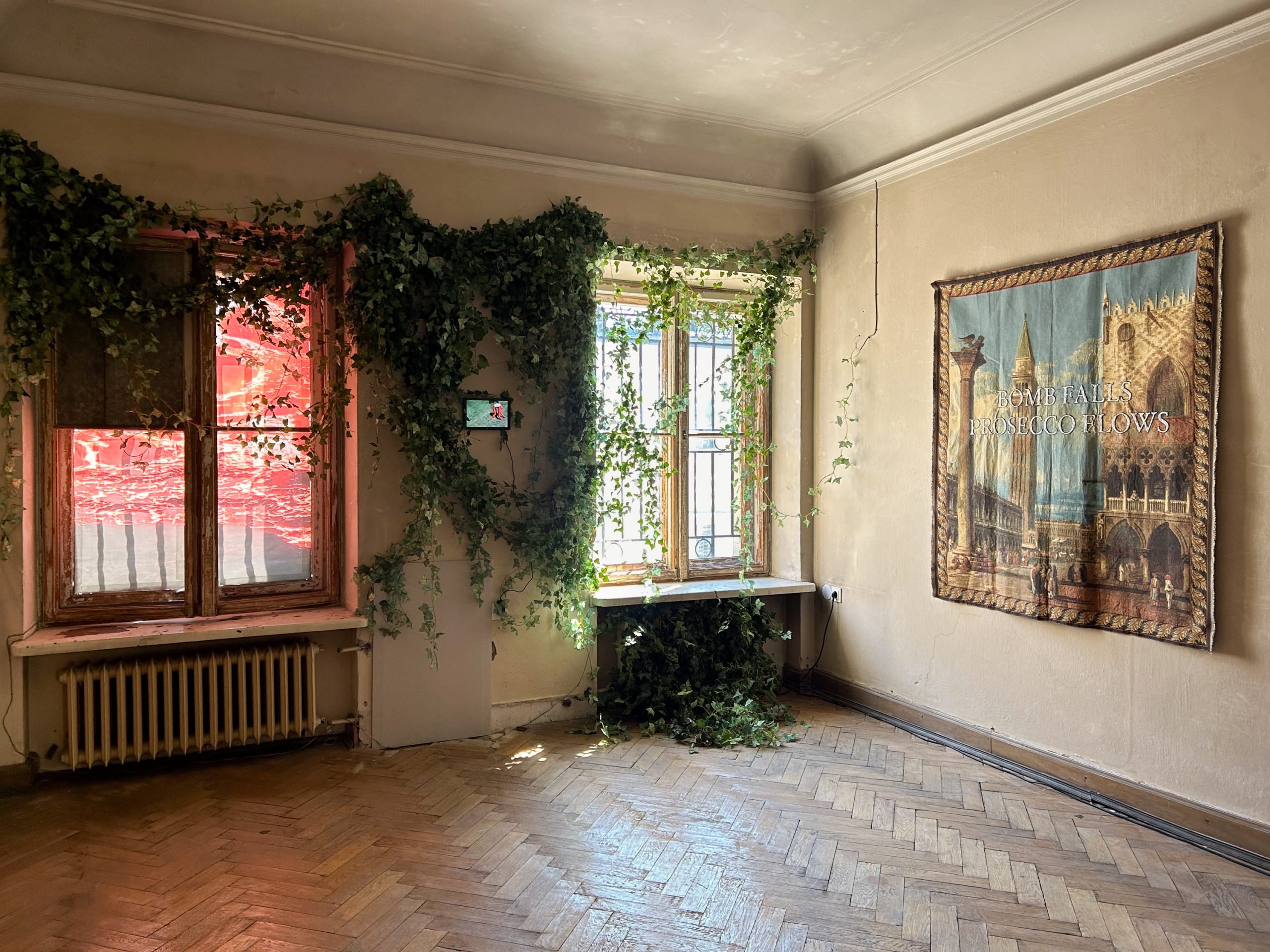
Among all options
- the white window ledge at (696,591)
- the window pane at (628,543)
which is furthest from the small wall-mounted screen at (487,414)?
the white window ledge at (696,591)

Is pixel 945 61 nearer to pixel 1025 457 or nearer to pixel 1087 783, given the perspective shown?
pixel 1025 457

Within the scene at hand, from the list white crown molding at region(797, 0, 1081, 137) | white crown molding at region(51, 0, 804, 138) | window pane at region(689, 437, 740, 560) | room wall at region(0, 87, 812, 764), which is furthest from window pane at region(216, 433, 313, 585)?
window pane at region(689, 437, 740, 560)

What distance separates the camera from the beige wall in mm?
3459

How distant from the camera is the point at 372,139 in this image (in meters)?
4.63

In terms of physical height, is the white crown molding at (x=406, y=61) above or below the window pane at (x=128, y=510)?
above

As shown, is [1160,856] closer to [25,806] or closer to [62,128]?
[25,806]

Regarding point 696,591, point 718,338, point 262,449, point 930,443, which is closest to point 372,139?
point 262,449

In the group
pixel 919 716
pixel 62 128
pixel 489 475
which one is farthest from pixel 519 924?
pixel 62 128

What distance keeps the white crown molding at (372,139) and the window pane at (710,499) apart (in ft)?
5.52

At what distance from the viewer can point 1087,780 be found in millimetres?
4051

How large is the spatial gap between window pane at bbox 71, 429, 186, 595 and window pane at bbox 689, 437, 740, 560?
10.4 ft

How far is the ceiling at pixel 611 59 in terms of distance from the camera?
3.97m

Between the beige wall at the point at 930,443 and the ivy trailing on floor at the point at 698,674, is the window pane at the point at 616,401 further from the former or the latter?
the beige wall at the point at 930,443

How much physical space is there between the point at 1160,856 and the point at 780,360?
368cm
